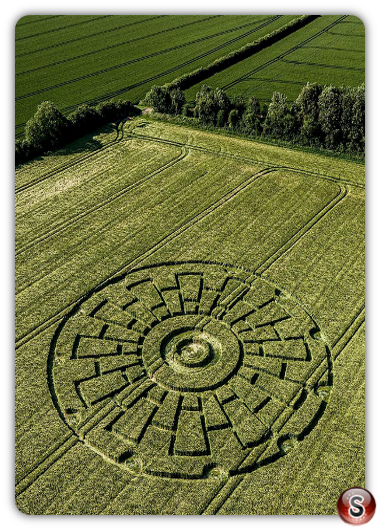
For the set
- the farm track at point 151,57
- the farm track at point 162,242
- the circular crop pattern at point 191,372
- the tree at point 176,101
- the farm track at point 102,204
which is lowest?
the circular crop pattern at point 191,372

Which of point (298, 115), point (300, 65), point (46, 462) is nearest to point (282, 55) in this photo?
point (300, 65)

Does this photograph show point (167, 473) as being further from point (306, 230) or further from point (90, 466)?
point (306, 230)

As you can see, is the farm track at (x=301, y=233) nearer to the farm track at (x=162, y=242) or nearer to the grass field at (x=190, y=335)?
the grass field at (x=190, y=335)

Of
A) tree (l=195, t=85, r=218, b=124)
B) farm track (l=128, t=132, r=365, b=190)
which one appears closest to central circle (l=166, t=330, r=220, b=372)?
farm track (l=128, t=132, r=365, b=190)

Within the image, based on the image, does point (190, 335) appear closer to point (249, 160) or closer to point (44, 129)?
point (249, 160)

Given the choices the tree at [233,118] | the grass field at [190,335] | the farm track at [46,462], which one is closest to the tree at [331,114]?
the grass field at [190,335]

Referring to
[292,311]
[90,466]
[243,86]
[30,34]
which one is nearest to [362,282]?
[292,311]
